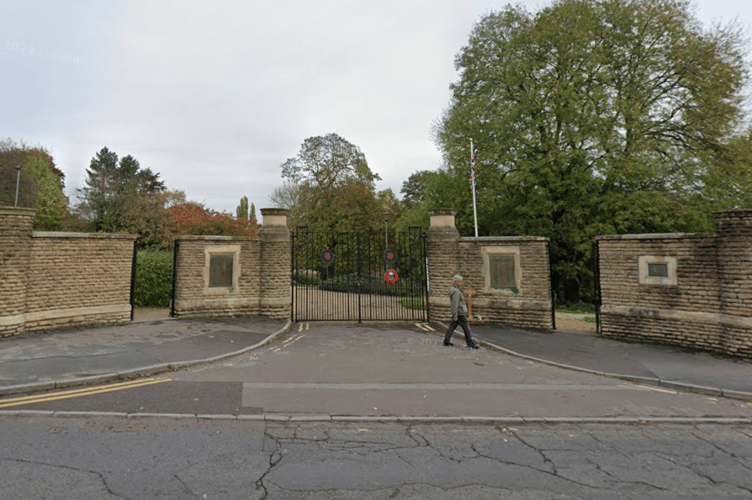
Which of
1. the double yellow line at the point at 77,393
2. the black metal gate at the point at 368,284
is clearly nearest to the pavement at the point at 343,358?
the double yellow line at the point at 77,393

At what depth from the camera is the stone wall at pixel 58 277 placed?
29.2 ft

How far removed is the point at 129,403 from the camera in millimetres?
5223

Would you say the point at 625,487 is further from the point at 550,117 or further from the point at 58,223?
the point at 58,223

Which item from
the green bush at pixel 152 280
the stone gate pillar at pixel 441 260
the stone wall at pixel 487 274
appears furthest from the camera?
the green bush at pixel 152 280

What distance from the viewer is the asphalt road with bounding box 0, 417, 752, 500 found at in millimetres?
3301

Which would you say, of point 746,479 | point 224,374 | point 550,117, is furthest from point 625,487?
point 550,117

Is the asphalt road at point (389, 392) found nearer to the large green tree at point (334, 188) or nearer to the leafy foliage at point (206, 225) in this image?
the leafy foliage at point (206, 225)

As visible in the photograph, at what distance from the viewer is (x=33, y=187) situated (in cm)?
2911

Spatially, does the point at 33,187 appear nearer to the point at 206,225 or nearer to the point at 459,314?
the point at 206,225

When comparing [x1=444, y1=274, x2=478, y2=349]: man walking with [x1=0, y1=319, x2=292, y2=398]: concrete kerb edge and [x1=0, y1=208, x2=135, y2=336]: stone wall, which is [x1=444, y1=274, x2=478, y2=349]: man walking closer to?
[x1=0, y1=319, x2=292, y2=398]: concrete kerb edge

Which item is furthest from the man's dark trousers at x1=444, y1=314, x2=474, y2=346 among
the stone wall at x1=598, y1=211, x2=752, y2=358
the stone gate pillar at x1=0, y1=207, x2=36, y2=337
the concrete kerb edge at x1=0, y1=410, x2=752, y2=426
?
the stone gate pillar at x1=0, y1=207, x2=36, y2=337

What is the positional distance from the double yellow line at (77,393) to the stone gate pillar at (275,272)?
5.87 m

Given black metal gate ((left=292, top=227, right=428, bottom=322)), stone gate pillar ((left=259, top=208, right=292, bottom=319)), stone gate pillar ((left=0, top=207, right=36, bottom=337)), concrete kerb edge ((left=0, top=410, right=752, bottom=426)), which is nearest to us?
concrete kerb edge ((left=0, top=410, right=752, bottom=426))

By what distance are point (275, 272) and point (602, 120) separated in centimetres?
1541
